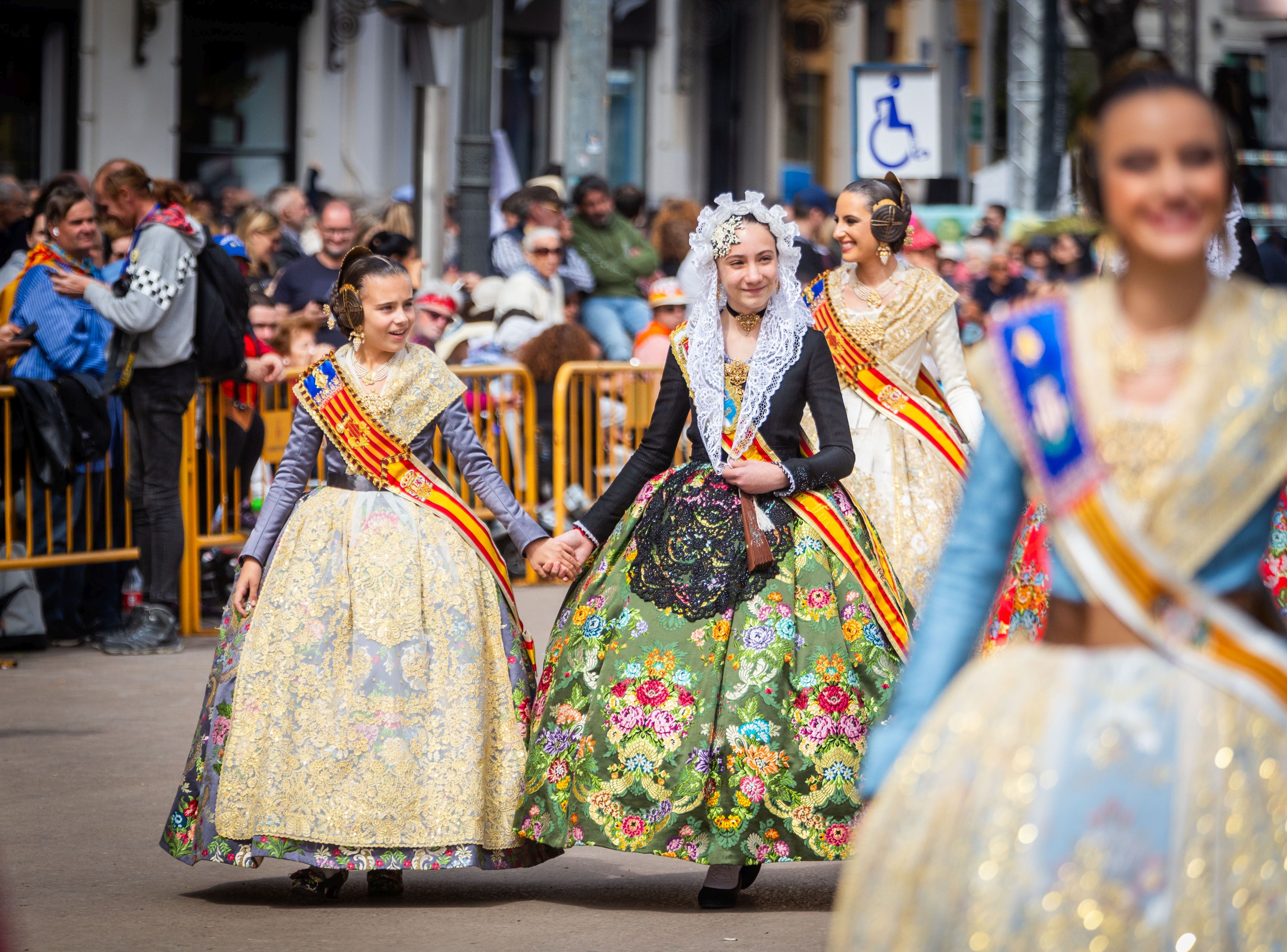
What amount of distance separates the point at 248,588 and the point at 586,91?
1205cm

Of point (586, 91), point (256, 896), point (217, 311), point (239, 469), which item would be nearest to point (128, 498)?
point (239, 469)

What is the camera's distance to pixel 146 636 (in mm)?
8898

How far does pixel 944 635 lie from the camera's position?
267 centimetres

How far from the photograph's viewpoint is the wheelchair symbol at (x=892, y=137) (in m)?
11.2

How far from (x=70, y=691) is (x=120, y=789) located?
1670 millimetres

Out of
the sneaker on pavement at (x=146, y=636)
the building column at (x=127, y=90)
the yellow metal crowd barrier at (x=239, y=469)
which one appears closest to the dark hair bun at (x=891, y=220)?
the yellow metal crowd barrier at (x=239, y=469)

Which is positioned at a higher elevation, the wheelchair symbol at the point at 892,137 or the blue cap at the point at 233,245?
the wheelchair symbol at the point at 892,137

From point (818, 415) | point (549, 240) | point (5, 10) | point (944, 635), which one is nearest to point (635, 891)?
point (818, 415)

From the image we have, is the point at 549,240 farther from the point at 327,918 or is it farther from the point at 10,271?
the point at 327,918

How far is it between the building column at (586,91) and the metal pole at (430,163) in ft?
6.67

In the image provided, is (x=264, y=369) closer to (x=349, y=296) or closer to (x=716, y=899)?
(x=349, y=296)

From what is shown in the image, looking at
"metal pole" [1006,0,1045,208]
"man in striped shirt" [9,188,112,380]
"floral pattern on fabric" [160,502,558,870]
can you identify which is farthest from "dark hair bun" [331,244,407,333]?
"metal pole" [1006,0,1045,208]

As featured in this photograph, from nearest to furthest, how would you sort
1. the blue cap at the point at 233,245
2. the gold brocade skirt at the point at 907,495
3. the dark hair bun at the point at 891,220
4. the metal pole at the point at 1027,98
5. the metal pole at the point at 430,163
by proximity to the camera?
the gold brocade skirt at the point at 907,495 → the dark hair bun at the point at 891,220 → the blue cap at the point at 233,245 → the metal pole at the point at 430,163 → the metal pole at the point at 1027,98

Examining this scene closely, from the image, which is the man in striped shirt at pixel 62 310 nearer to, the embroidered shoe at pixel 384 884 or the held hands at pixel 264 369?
the held hands at pixel 264 369
